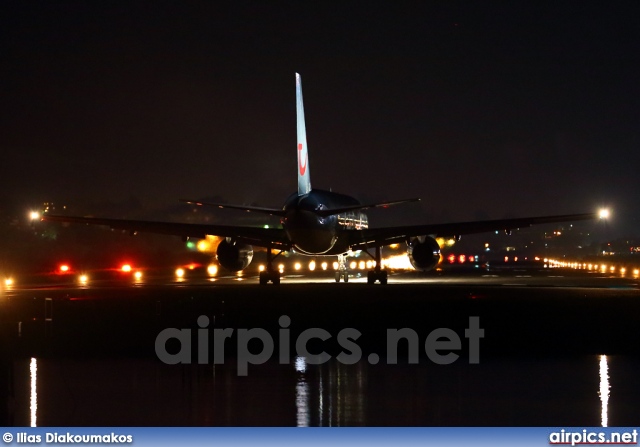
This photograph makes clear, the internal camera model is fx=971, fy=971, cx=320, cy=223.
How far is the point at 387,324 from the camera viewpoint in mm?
25875

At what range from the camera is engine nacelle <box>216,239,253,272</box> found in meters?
50.0

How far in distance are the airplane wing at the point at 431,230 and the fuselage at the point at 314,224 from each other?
100 cm

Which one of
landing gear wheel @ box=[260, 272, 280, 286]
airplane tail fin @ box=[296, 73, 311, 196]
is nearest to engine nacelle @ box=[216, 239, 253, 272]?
landing gear wheel @ box=[260, 272, 280, 286]

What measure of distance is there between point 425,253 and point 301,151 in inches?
336

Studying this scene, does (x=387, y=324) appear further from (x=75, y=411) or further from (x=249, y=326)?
(x=75, y=411)

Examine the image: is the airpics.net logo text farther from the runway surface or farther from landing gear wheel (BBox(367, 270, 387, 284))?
landing gear wheel (BBox(367, 270, 387, 284))

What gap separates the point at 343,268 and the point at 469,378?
40.1 metres

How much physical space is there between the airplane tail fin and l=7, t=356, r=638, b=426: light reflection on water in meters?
31.7

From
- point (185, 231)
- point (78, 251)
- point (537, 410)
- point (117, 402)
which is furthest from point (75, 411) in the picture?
point (78, 251)

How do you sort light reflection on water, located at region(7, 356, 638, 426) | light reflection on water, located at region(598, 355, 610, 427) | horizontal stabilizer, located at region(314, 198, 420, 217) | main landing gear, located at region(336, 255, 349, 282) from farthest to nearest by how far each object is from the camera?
main landing gear, located at region(336, 255, 349, 282) < horizontal stabilizer, located at region(314, 198, 420, 217) < light reflection on water, located at region(7, 356, 638, 426) < light reflection on water, located at region(598, 355, 610, 427)

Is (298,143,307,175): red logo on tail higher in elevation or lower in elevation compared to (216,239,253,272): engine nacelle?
higher

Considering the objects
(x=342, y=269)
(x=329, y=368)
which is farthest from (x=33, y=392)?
(x=342, y=269)

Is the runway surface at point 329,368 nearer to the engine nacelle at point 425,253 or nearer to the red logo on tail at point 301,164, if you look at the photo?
the engine nacelle at point 425,253

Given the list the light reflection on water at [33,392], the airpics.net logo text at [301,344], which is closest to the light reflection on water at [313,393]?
the light reflection on water at [33,392]
